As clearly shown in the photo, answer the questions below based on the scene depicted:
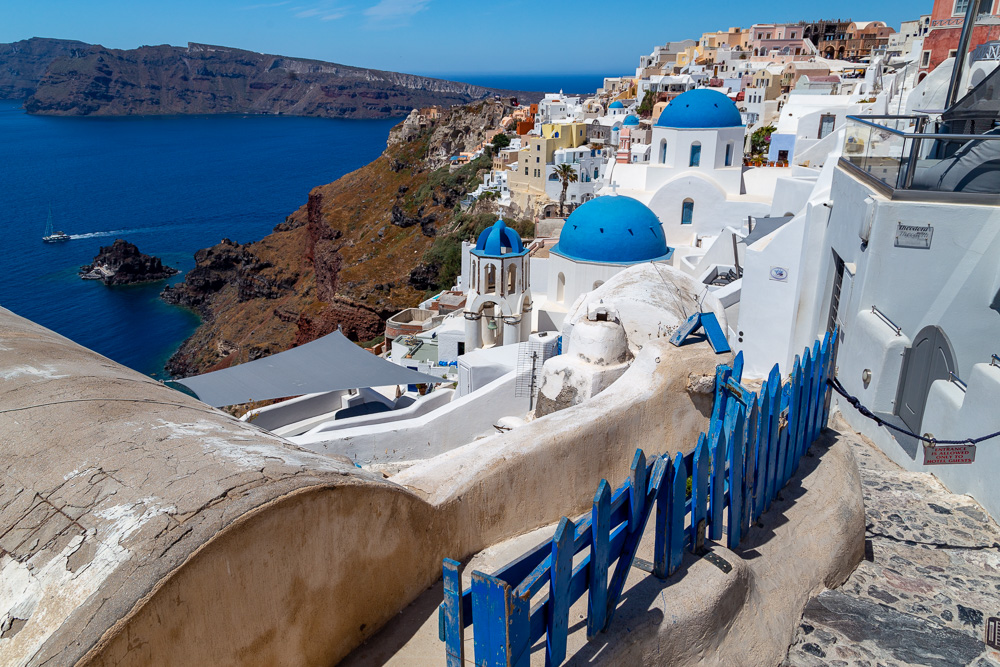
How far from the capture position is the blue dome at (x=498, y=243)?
18422mm

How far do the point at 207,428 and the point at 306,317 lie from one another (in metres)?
50.4

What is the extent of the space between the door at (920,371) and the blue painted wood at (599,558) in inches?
190

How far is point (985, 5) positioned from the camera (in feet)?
66.4

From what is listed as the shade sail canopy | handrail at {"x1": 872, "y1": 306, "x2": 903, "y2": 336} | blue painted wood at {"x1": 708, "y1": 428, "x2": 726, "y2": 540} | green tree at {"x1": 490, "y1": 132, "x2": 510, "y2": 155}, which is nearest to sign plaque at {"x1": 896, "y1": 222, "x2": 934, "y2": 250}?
handrail at {"x1": 872, "y1": 306, "x2": 903, "y2": 336}

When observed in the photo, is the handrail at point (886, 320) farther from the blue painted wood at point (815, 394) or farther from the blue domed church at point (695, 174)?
the blue domed church at point (695, 174)

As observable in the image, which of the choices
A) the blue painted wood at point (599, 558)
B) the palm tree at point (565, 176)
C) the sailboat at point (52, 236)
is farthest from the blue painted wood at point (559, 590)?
the sailboat at point (52, 236)

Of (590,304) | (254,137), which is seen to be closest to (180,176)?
(254,137)

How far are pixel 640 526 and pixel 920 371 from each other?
4716 millimetres

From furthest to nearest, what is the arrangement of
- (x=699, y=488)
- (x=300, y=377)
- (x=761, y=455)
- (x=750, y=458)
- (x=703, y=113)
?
(x=703, y=113) → (x=300, y=377) → (x=761, y=455) → (x=750, y=458) → (x=699, y=488)

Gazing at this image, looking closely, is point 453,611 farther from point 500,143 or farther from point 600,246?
point 500,143

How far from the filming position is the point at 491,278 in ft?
60.0

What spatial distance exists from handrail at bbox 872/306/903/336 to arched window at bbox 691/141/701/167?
17.8 metres

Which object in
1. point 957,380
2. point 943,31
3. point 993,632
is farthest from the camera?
point 943,31

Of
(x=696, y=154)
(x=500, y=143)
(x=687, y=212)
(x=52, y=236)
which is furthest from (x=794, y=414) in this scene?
(x=52, y=236)
